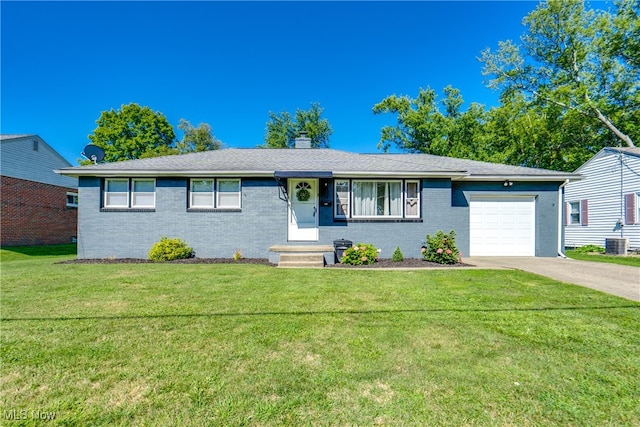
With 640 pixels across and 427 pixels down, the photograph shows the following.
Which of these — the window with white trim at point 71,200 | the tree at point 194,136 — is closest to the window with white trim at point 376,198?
the window with white trim at point 71,200

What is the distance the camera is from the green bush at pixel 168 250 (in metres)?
9.11

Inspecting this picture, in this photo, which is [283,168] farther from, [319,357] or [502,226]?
[502,226]

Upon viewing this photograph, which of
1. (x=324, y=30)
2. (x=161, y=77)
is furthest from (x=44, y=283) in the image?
(x=161, y=77)

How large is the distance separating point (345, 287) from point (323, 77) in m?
20.3

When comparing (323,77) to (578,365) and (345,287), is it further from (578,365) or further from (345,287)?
(578,365)

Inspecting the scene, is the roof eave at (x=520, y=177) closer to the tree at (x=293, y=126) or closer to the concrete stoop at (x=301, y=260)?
the concrete stoop at (x=301, y=260)

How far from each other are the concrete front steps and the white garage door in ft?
17.9

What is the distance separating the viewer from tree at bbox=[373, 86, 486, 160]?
23.7 meters

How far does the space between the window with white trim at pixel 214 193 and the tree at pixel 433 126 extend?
19.2m

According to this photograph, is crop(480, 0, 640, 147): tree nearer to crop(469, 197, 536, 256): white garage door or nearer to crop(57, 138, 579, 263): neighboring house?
crop(57, 138, 579, 263): neighboring house

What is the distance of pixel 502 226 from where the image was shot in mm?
10336

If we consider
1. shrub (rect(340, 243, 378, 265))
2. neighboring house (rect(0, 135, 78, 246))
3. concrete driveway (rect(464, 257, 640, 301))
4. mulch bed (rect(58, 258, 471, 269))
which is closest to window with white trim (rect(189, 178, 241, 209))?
mulch bed (rect(58, 258, 471, 269))

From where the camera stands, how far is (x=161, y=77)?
1989 cm

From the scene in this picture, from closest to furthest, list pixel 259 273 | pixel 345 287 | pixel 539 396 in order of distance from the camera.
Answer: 1. pixel 539 396
2. pixel 345 287
3. pixel 259 273
